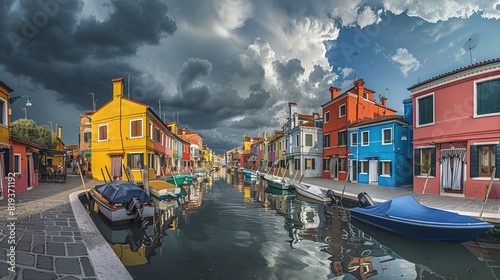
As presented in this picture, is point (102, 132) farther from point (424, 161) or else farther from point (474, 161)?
point (474, 161)

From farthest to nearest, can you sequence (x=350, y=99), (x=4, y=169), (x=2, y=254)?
(x=350, y=99) < (x=4, y=169) < (x=2, y=254)

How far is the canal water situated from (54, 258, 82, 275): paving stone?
1.71 meters

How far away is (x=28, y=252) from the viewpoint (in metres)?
6.00

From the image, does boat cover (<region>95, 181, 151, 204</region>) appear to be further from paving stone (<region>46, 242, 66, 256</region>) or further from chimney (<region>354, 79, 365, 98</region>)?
chimney (<region>354, 79, 365, 98</region>)

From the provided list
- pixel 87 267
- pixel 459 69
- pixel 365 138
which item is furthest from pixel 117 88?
pixel 459 69

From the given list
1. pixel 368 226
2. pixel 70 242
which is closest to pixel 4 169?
pixel 70 242

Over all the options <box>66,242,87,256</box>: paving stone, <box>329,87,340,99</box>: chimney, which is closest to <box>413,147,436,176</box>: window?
<box>329,87,340,99</box>: chimney

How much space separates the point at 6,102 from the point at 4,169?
392 centimetres

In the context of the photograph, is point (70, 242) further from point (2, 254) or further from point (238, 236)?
point (238, 236)

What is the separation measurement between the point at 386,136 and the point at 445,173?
8.06m

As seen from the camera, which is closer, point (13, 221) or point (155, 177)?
point (13, 221)

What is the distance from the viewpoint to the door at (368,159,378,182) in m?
24.9

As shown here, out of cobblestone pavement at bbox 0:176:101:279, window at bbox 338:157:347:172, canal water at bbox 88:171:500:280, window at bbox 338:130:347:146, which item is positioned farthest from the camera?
window at bbox 338:157:347:172

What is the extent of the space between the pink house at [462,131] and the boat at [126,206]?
1448 cm
